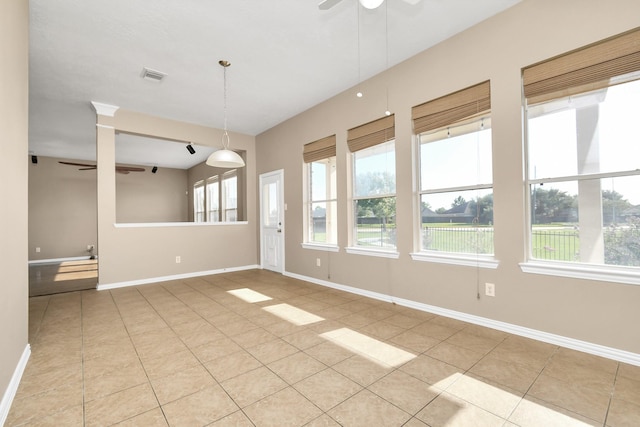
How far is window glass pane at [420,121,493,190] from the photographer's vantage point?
3.07 metres

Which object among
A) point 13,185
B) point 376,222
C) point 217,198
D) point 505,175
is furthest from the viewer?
point 217,198

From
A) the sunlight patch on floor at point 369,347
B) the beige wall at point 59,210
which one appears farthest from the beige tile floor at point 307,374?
the beige wall at point 59,210

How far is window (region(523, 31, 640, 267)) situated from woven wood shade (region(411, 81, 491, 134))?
367 millimetres

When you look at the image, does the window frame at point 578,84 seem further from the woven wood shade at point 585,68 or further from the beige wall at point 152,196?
the beige wall at point 152,196

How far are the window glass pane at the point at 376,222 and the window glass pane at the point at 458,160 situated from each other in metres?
0.59

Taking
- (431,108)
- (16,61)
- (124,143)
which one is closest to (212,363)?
(16,61)

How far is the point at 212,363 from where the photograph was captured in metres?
2.27

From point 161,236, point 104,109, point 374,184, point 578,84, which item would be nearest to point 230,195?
point 161,236

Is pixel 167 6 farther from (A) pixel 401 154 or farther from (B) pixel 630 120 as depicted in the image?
(B) pixel 630 120

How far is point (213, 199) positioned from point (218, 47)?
633 cm

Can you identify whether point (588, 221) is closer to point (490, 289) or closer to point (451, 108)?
point (490, 289)

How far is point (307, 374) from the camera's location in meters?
2.09

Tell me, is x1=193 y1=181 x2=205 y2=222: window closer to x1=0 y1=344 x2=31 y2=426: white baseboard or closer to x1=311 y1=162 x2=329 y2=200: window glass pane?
x1=311 y1=162 x2=329 y2=200: window glass pane

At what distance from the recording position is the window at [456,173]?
3.03 m
